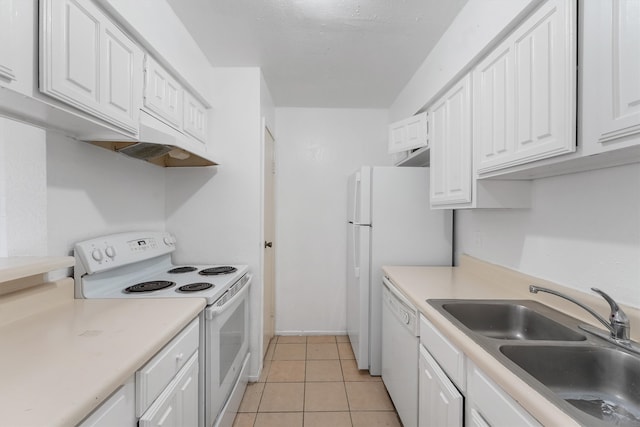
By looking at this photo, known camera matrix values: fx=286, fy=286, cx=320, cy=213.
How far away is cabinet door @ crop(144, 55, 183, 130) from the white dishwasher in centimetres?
179

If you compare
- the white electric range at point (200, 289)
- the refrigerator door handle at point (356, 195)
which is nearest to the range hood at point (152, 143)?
the white electric range at point (200, 289)

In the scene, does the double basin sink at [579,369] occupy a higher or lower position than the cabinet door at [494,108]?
lower

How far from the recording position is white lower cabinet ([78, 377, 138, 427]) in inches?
28.7

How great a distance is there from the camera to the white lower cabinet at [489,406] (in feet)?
2.52

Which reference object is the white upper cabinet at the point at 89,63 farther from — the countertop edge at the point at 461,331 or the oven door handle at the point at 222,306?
the countertop edge at the point at 461,331

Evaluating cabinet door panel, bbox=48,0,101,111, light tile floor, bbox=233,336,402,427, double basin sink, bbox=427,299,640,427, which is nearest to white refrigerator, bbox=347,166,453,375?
light tile floor, bbox=233,336,402,427

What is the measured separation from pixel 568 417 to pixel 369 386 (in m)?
1.84

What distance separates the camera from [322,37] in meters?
1.97

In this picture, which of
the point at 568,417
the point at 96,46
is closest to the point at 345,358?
the point at 568,417

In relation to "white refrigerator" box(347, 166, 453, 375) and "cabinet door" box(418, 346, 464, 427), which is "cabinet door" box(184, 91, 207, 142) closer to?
"white refrigerator" box(347, 166, 453, 375)

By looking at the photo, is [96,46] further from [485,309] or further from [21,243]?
[485,309]

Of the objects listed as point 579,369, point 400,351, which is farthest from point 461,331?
point 400,351

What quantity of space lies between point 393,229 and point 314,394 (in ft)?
4.58

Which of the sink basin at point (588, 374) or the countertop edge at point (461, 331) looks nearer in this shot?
the countertop edge at point (461, 331)
